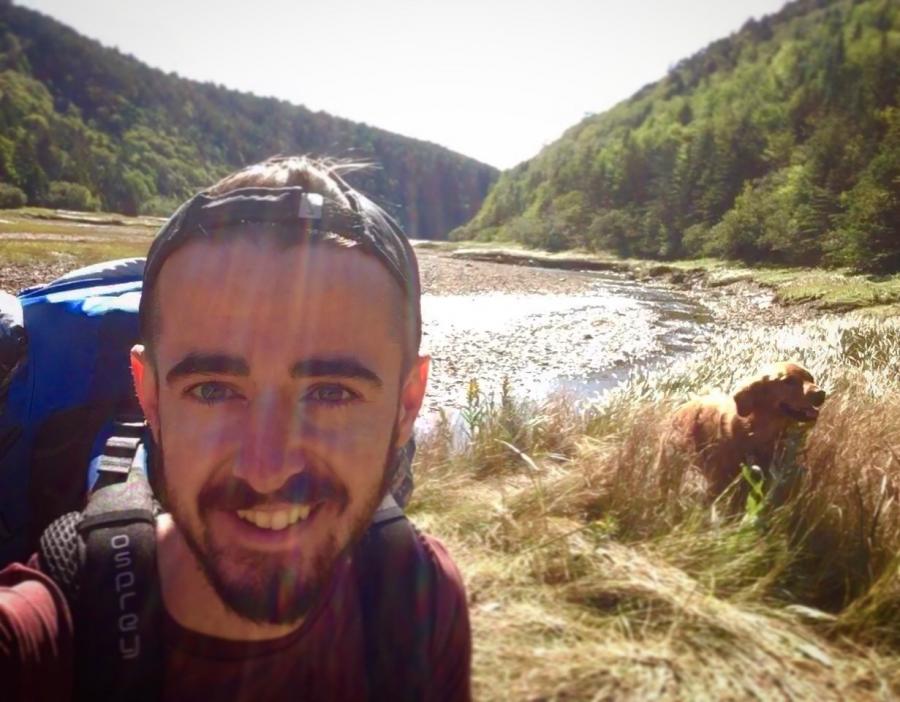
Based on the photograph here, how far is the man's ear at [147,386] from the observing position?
143 cm

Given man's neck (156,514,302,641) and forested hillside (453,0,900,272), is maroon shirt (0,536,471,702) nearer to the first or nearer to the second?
man's neck (156,514,302,641)

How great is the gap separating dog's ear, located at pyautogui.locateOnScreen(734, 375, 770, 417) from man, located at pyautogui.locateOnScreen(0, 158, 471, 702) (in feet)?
9.27

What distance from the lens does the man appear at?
4.19 ft

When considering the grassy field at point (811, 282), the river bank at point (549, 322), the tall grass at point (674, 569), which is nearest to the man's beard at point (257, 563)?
the tall grass at point (674, 569)

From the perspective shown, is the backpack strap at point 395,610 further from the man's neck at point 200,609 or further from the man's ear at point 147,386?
the man's ear at point 147,386

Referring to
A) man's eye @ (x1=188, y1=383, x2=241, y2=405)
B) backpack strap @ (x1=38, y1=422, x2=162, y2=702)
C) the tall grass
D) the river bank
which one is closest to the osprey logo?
backpack strap @ (x1=38, y1=422, x2=162, y2=702)

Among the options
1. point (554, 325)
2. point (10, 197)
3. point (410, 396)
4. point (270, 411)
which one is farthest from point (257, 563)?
point (10, 197)

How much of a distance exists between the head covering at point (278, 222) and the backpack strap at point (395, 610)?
560 millimetres

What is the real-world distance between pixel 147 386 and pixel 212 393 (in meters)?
0.24

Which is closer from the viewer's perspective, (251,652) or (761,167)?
(251,652)

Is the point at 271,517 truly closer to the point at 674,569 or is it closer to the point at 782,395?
the point at 674,569

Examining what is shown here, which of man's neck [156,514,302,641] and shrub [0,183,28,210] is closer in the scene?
man's neck [156,514,302,641]

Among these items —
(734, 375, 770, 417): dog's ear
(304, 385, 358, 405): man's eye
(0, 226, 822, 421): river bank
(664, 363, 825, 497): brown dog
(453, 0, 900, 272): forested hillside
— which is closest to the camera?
(304, 385, 358, 405): man's eye

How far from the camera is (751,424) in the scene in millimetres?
3611
